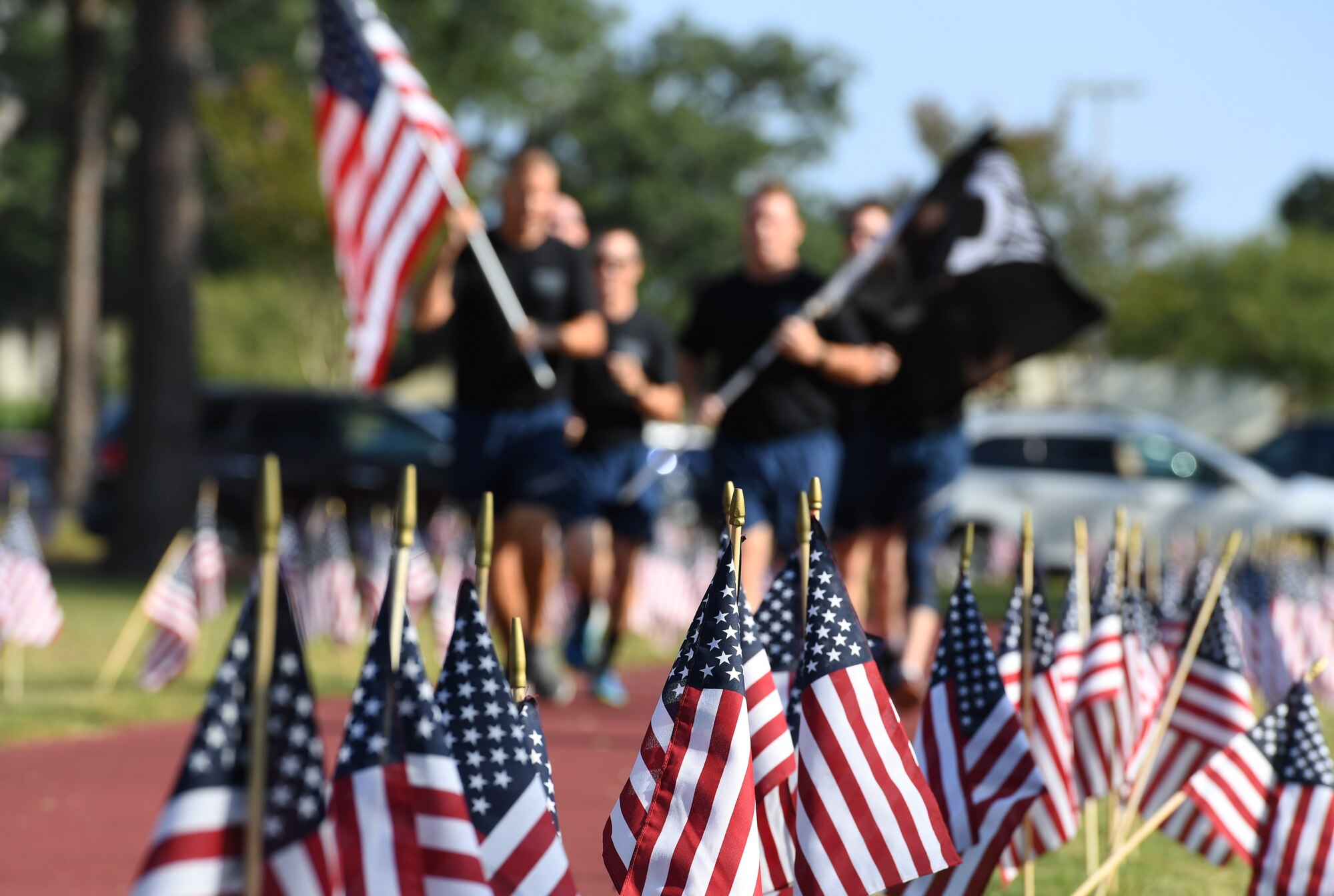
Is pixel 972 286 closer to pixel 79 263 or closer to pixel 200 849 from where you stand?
pixel 200 849

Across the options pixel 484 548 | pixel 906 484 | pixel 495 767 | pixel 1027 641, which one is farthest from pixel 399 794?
pixel 906 484

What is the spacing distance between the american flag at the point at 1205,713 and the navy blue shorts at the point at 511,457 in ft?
11.3

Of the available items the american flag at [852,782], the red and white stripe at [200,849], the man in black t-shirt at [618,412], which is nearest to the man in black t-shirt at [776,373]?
the man in black t-shirt at [618,412]

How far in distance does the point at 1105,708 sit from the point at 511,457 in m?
3.62

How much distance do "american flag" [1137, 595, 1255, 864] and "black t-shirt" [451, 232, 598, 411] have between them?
359 centimetres

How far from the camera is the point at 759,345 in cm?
769

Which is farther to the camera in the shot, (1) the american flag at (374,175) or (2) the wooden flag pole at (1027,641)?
(1) the american flag at (374,175)

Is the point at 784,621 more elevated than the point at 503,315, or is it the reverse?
the point at 503,315

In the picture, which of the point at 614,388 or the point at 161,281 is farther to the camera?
the point at 161,281

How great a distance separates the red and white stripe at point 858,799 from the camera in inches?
128

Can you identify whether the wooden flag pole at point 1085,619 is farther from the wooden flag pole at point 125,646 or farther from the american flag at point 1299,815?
the wooden flag pole at point 125,646

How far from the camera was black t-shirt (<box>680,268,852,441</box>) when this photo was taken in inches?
300

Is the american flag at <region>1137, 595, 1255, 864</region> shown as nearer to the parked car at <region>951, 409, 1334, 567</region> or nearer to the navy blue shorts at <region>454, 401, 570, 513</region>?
the navy blue shorts at <region>454, 401, 570, 513</region>

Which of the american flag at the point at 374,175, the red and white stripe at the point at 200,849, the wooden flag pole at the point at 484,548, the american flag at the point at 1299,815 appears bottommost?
the american flag at the point at 1299,815
